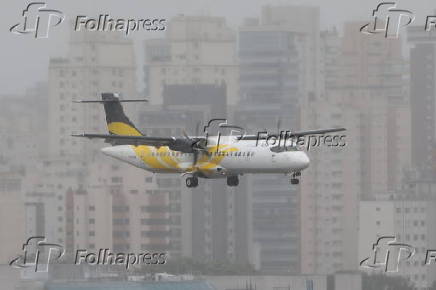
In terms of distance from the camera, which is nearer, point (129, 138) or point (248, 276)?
point (129, 138)

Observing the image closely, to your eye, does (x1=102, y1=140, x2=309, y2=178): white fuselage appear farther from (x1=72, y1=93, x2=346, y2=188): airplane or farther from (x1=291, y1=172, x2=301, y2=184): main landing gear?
(x1=291, y1=172, x2=301, y2=184): main landing gear

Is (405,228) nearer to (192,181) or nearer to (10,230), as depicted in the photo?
(10,230)

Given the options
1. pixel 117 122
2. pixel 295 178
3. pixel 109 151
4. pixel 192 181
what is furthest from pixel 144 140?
pixel 117 122

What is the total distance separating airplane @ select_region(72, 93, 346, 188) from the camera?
85562 mm

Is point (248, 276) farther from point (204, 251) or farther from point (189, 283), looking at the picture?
point (204, 251)

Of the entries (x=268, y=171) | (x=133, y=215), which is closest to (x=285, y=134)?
(x=268, y=171)

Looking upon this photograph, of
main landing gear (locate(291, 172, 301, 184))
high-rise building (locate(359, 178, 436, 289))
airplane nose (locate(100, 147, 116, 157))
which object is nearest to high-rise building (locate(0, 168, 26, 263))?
high-rise building (locate(359, 178, 436, 289))

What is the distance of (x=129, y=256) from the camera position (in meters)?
166

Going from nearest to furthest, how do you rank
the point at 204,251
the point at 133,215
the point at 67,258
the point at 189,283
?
the point at 189,283, the point at 67,258, the point at 133,215, the point at 204,251

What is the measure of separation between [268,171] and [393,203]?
10815cm

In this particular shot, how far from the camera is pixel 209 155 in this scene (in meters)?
87.9

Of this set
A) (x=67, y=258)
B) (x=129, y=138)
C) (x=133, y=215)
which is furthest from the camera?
(x=133, y=215)

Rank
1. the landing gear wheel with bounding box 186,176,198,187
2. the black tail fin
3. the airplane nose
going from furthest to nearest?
the black tail fin
the airplane nose
the landing gear wheel with bounding box 186,176,198,187

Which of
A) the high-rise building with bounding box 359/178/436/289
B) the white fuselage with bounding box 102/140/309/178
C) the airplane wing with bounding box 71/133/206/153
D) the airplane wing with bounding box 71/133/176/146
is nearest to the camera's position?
the airplane wing with bounding box 71/133/176/146
